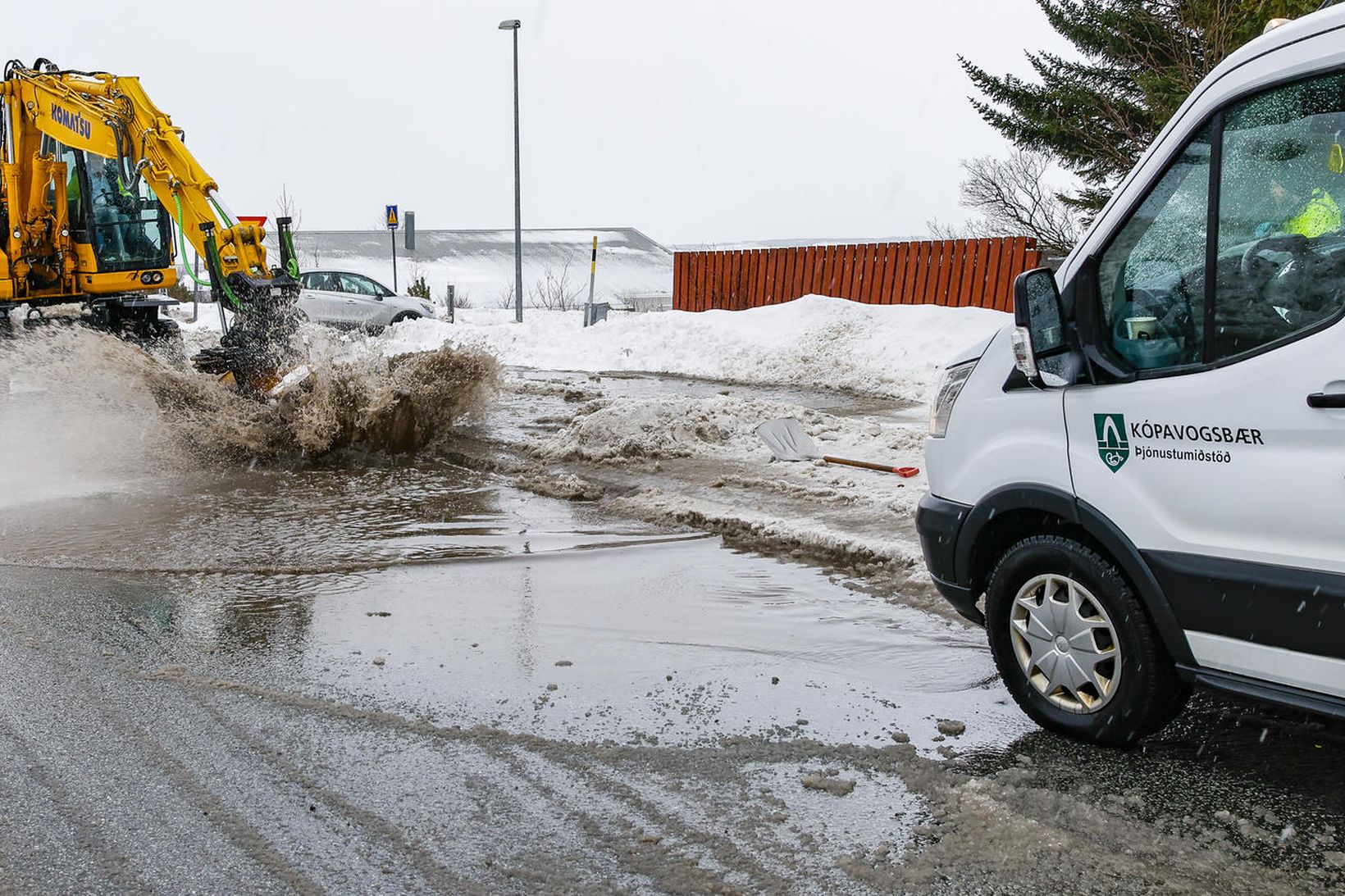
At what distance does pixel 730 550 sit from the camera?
23.8ft

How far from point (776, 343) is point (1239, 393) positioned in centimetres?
1639

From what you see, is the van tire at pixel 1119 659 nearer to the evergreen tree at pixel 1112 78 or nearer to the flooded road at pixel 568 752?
the flooded road at pixel 568 752

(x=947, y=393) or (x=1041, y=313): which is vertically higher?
(x=1041, y=313)

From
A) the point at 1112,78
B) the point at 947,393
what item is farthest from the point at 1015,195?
the point at 947,393

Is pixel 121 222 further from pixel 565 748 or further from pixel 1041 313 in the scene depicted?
pixel 1041 313

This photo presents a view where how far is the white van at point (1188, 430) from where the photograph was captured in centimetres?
326

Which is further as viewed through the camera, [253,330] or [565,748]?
[253,330]

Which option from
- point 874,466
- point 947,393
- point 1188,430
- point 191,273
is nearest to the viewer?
point 1188,430

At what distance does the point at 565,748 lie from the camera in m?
4.04

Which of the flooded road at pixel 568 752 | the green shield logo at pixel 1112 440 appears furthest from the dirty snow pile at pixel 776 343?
the green shield logo at pixel 1112 440

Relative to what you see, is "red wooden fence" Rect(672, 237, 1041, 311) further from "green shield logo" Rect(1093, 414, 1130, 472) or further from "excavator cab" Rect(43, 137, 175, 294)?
"green shield logo" Rect(1093, 414, 1130, 472)

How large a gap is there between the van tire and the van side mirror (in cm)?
66

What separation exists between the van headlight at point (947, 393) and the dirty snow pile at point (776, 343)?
11.0 meters

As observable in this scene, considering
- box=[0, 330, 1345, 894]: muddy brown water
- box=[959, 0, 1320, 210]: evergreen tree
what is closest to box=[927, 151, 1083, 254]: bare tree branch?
box=[959, 0, 1320, 210]: evergreen tree
